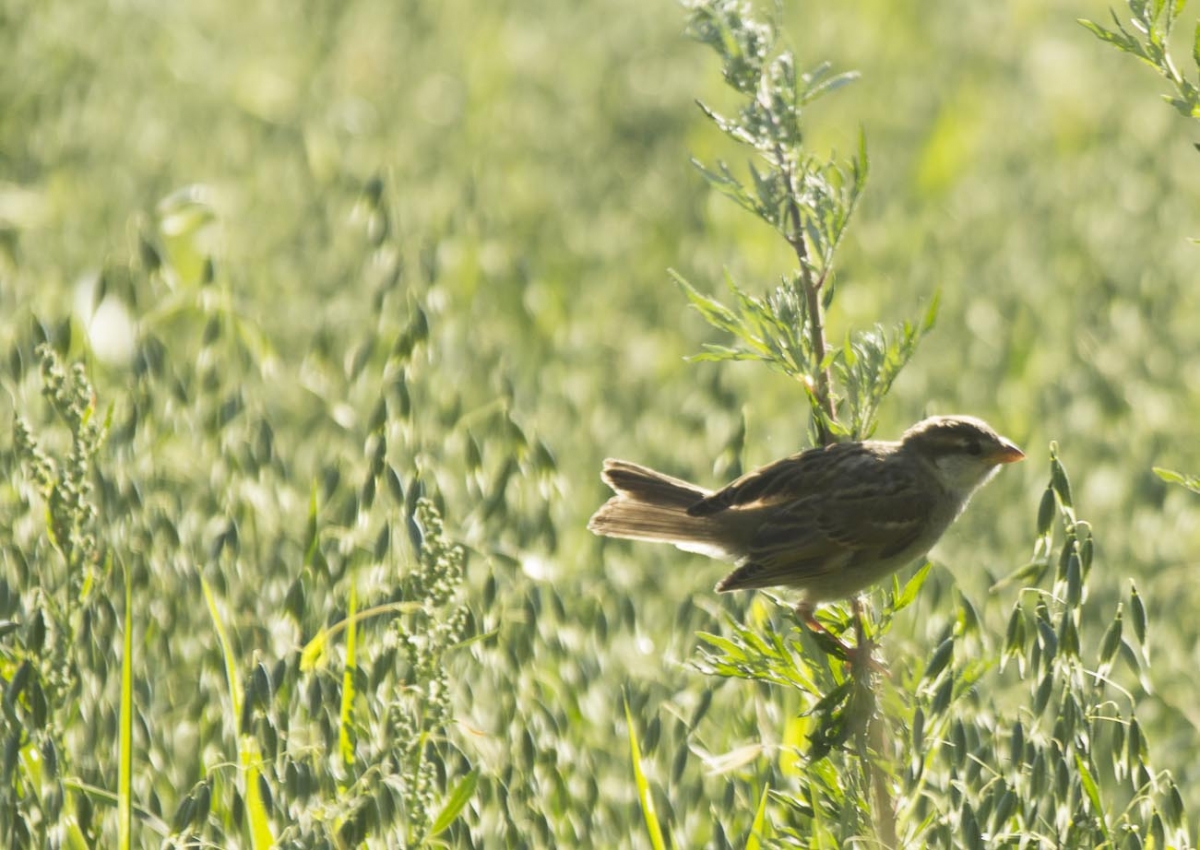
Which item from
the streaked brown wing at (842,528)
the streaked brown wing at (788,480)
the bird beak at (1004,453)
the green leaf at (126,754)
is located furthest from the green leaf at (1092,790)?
the green leaf at (126,754)

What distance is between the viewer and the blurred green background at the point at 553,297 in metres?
4.09

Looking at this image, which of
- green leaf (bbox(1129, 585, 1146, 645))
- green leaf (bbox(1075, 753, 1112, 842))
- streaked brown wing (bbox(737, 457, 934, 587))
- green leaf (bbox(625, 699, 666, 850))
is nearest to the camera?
green leaf (bbox(1075, 753, 1112, 842))

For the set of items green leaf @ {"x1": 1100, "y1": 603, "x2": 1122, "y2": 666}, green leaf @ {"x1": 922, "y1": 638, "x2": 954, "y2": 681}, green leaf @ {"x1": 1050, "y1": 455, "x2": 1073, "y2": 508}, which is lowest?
green leaf @ {"x1": 922, "y1": 638, "x2": 954, "y2": 681}

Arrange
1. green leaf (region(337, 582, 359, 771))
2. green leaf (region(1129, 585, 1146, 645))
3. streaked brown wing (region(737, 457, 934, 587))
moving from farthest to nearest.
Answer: streaked brown wing (region(737, 457, 934, 587)) → green leaf (region(337, 582, 359, 771)) → green leaf (region(1129, 585, 1146, 645))

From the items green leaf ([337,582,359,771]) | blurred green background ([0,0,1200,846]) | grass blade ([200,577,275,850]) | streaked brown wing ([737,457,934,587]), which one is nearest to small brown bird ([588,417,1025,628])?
streaked brown wing ([737,457,934,587])

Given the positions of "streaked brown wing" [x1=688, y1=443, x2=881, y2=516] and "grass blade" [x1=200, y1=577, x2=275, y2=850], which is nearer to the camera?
"grass blade" [x1=200, y1=577, x2=275, y2=850]

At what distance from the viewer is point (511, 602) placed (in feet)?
13.6

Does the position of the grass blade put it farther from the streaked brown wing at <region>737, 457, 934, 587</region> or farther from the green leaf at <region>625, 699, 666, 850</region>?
the streaked brown wing at <region>737, 457, 934, 587</region>

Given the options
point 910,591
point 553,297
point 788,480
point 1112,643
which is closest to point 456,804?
point 910,591

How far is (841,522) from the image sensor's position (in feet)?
12.5

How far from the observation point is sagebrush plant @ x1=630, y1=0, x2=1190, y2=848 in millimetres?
3008

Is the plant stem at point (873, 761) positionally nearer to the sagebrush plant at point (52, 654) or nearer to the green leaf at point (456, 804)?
the green leaf at point (456, 804)

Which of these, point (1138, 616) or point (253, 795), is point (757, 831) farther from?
point (253, 795)

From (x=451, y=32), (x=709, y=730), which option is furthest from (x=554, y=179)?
(x=709, y=730)
